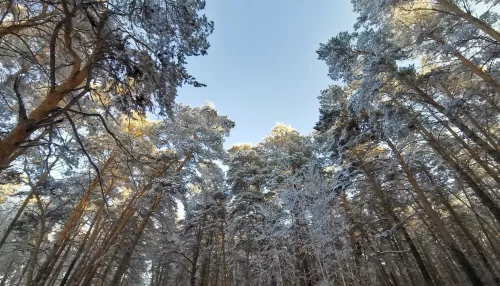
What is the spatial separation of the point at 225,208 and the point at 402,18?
13581 millimetres

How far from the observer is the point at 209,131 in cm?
1194

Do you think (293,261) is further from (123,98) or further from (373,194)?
(123,98)

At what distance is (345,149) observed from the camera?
10875mm

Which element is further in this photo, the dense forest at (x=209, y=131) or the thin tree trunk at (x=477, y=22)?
the thin tree trunk at (x=477, y=22)

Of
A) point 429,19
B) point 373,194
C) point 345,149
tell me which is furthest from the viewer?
point 373,194

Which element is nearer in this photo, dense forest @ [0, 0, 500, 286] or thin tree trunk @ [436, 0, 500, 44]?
dense forest @ [0, 0, 500, 286]

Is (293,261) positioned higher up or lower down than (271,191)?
lower down

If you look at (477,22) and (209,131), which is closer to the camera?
(477,22)

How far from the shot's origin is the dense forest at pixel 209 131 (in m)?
3.63

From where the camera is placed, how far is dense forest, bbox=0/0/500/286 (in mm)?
3631

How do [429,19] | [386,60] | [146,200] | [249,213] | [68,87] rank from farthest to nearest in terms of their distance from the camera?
[249,213] → [146,200] → [429,19] → [386,60] → [68,87]

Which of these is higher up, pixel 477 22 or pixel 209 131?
pixel 209 131

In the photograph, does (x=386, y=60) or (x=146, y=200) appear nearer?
(x=386, y=60)

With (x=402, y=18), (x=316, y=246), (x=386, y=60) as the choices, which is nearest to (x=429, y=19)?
(x=402, y=18)
